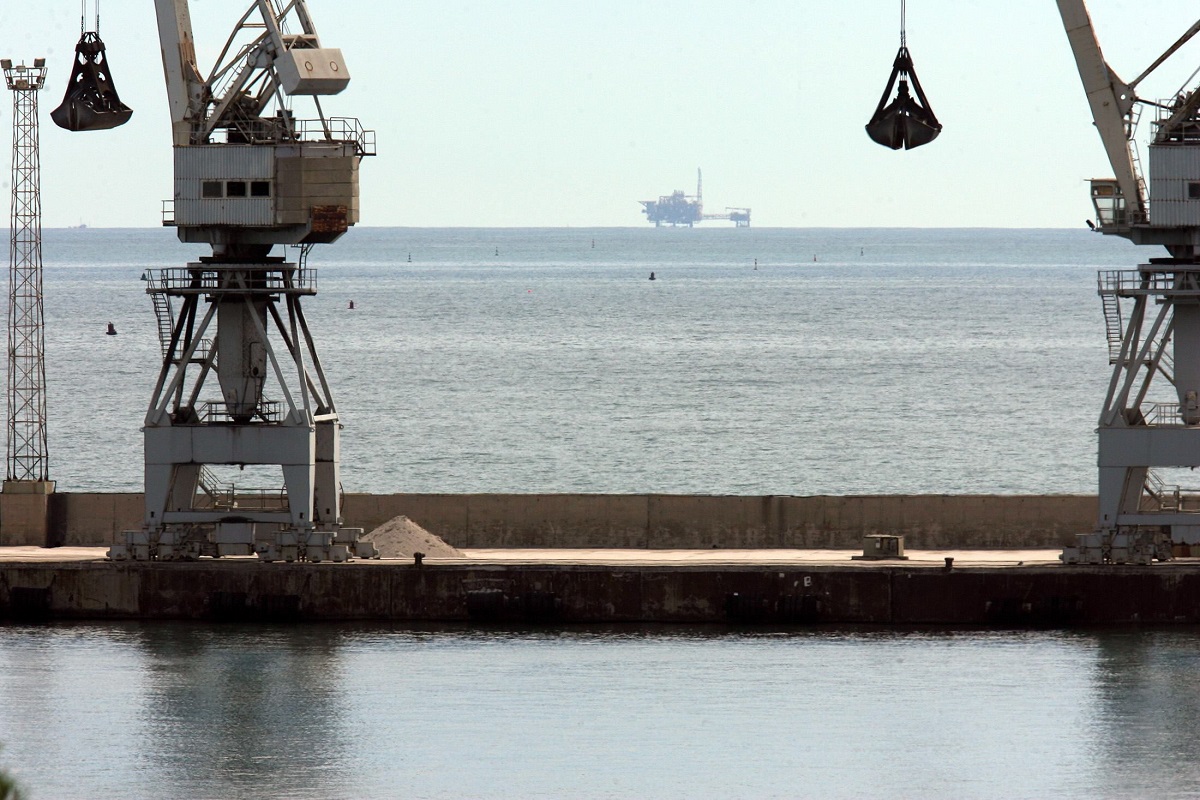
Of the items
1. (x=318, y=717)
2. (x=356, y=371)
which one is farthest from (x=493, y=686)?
(x=356, y=371)

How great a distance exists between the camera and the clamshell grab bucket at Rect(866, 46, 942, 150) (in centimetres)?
4469

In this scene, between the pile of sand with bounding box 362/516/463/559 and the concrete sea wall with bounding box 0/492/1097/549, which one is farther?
the concrete sea wall with bounding box 0/492/1097/549

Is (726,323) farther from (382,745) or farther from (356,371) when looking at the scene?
(382,745)

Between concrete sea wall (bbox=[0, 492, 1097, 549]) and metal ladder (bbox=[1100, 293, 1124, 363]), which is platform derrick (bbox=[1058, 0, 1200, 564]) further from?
concrete sea wall (bbox=[0, 492, 1097, 549])

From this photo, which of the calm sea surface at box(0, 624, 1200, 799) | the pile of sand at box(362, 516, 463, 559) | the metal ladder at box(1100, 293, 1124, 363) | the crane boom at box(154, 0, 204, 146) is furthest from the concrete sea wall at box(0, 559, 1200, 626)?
the crane boom at box(154, 0, 204, 146)

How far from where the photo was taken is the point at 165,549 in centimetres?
4669

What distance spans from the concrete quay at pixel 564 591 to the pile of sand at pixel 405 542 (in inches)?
37.0

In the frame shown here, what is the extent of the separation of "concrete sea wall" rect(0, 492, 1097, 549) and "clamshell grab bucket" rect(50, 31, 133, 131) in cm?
925

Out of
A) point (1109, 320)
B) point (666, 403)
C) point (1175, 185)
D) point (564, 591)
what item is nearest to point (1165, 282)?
point (1109, 320)

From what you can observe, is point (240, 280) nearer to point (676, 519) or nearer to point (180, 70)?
point (180, 70)

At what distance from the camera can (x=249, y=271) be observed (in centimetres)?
4684

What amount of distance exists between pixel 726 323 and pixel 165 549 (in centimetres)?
12846

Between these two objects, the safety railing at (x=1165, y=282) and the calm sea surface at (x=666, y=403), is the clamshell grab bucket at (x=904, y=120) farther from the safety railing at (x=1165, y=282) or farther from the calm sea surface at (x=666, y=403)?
the calm sea surface at (x=666, y=403)

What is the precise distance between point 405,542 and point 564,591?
439 centimetres
